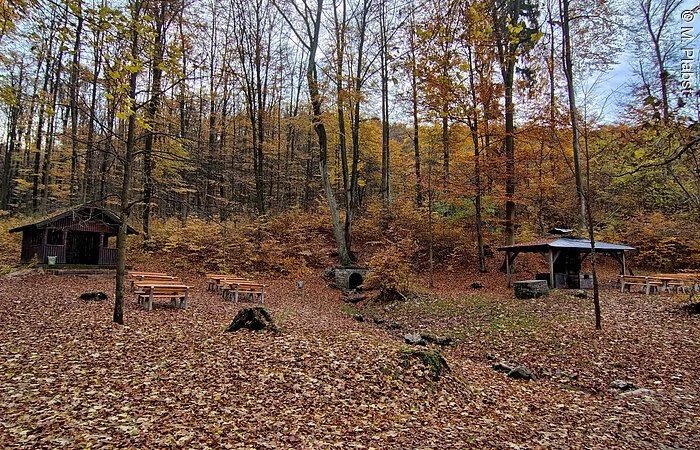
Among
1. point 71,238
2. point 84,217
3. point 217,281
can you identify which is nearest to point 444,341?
point 217,281

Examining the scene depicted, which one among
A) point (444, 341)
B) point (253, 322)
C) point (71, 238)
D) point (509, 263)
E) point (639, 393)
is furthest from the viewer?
point (71, 238)

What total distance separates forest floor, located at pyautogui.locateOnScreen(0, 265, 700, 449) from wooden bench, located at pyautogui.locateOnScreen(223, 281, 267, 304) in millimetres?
2246

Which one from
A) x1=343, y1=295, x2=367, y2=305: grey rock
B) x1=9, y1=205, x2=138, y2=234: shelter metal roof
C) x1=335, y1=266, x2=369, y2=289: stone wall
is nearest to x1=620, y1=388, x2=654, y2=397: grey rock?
x1=343, y1=295, x2=367, y2=305: grey rock

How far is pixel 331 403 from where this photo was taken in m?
5.13

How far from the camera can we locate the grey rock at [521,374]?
7.05 metres

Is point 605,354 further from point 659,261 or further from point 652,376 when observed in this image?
point 659,261

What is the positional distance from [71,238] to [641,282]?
75.1ft

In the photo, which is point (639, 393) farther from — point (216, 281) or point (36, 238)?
point (36, 238)

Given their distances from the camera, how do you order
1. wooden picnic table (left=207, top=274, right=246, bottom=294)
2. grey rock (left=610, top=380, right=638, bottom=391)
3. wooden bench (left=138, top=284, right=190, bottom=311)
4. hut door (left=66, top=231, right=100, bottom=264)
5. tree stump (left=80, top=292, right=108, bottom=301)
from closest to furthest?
grey rock (left=610, top=380, right=638, bottom=391), wooden bench (left=138, top=284, right=190, bottom=311), tree stump (left=80, top=292, right=108, bottom=301), wooden picnic table (left=207, top=274, right=246, bottom=294), hut door (left=66, top=231, right=100, bottom=264)

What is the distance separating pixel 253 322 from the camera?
793 centimetres

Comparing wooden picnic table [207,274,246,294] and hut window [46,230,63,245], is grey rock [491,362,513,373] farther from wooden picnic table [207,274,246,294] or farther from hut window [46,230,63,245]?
hut window [46,230,63,245]

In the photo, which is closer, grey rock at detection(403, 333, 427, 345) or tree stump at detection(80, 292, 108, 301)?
grey rock at detection(403, 333, 427, 345)

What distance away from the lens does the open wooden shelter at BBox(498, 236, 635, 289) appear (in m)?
13.8

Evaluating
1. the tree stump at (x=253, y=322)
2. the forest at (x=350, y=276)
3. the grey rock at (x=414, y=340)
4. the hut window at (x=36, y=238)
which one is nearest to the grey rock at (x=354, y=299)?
the forest at (x=350, y=276)
